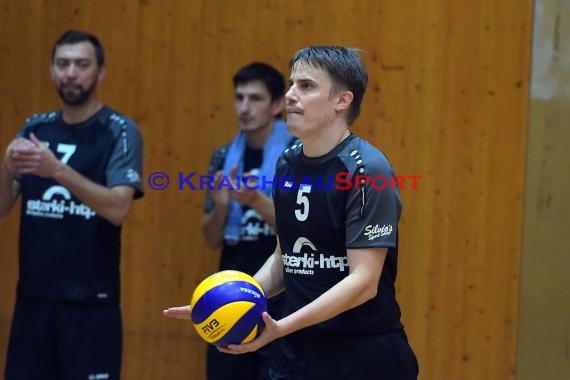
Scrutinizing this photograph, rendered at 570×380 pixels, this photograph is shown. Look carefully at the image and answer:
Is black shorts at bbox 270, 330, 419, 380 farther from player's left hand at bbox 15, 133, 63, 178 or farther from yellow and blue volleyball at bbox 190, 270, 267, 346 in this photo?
player's left hand at bbox 15, 133, 63, 178

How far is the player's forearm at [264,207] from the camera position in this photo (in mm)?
6285

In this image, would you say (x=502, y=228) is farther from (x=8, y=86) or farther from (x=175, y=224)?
(x=8, y=86)

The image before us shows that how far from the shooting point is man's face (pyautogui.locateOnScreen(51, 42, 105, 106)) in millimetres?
6145

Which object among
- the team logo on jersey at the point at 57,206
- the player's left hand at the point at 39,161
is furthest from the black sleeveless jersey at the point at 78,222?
the player's left hand at the point at 39,161

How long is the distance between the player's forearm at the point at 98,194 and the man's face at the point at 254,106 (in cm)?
108

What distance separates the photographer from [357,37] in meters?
7.23

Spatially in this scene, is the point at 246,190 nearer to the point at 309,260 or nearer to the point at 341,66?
the point at 309,260

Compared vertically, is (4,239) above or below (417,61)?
below

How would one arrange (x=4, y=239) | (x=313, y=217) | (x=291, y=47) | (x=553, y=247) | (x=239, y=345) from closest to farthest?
1. (x=239, y=345)
2. (x=313, y=217)
3. (x=553, y=247)
4. (x=291, y=47)
5. (x=4, y=239)

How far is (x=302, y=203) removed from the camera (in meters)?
4.35

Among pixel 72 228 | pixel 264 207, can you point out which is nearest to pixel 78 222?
pixel 72 228

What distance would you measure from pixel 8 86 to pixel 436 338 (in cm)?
401

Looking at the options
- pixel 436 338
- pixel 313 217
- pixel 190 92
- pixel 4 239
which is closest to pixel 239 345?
pixel 313 217

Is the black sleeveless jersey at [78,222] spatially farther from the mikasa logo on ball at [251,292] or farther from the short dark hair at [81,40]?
the mikasa logo on ball at [251,292]
